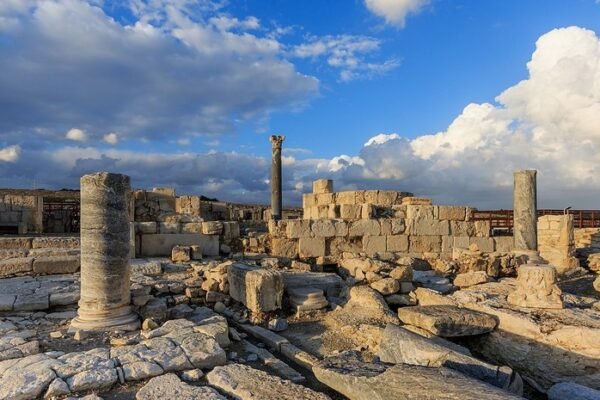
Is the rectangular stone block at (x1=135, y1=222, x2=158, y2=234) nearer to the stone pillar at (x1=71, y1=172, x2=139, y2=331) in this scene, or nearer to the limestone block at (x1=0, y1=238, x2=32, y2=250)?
the limestone block at (x1=0, y1=238, x2=32, y2=250)

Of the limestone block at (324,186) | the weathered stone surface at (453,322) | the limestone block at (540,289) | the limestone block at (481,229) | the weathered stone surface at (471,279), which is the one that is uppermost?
the limestone block at (324,186)

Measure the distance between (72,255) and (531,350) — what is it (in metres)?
Result: 9.71

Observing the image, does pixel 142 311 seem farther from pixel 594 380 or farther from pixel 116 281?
pixel 594 380

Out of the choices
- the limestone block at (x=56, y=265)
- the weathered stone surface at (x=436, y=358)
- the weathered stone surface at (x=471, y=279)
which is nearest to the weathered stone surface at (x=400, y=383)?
the weathered stone surface at (x=436, y=358)

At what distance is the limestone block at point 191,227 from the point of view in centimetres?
1166

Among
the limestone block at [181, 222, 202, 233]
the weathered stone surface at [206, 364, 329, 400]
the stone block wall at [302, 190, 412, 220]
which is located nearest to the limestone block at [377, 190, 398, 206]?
the stone block wall at [302, 190, 412, 220]

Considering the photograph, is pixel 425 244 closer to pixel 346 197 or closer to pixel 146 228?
pixel 346 197

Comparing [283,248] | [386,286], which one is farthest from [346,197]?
[386,286]

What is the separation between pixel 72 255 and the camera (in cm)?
1007

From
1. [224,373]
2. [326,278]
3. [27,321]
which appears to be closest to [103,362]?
[224,373]

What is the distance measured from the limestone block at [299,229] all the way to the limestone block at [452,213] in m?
4.33

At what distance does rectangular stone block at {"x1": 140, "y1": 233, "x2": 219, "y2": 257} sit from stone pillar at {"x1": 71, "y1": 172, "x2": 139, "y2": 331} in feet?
14.2

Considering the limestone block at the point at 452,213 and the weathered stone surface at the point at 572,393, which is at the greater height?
the limestone block at the point at 452,213

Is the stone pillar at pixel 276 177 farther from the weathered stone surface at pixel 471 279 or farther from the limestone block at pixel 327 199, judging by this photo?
the weathered stone surface at pixel 471 279
